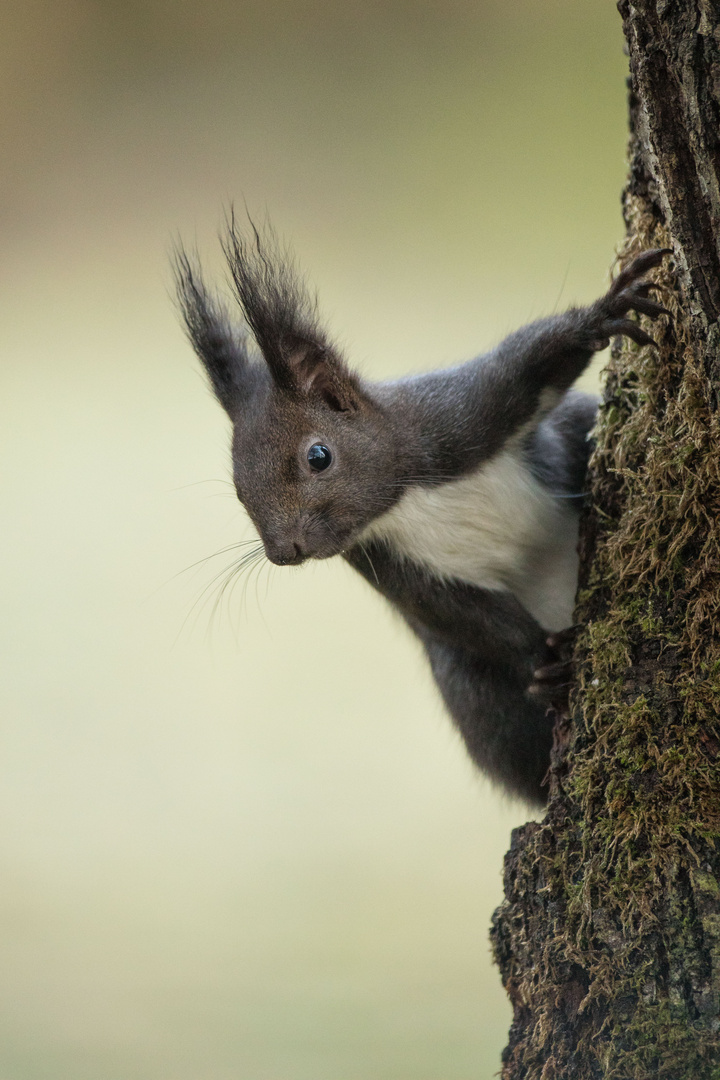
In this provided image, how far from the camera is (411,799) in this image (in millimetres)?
6156

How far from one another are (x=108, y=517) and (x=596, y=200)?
3612 millimetres

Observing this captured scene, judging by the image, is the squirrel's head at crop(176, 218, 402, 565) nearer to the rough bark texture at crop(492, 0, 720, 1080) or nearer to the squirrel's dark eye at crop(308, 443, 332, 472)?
the squirrel's dark eye at crop(308, 443, 332, 472)

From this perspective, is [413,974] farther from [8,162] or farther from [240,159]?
[8,162]

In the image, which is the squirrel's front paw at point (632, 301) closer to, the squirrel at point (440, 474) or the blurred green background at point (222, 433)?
the squirrel at point (440, 474)

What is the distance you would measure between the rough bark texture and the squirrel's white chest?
0.54 meters

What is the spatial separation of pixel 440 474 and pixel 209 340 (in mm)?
829

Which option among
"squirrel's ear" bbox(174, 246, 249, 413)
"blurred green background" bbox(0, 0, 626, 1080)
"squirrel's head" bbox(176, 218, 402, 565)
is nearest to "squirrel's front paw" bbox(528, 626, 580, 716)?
"squirrel's head" bbox(176, 218, 402, 565)

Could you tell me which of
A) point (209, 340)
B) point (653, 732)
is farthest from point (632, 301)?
point (209, 340)

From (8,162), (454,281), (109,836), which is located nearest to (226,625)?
(109,836)

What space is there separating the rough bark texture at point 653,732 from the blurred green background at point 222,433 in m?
3.62

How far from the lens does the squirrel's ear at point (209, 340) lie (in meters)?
3.15

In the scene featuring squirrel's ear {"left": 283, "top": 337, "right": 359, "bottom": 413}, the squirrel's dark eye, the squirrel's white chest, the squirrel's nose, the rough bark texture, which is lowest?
the rough bark texture

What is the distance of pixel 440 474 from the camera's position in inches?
119

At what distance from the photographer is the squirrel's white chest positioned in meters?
3.05
